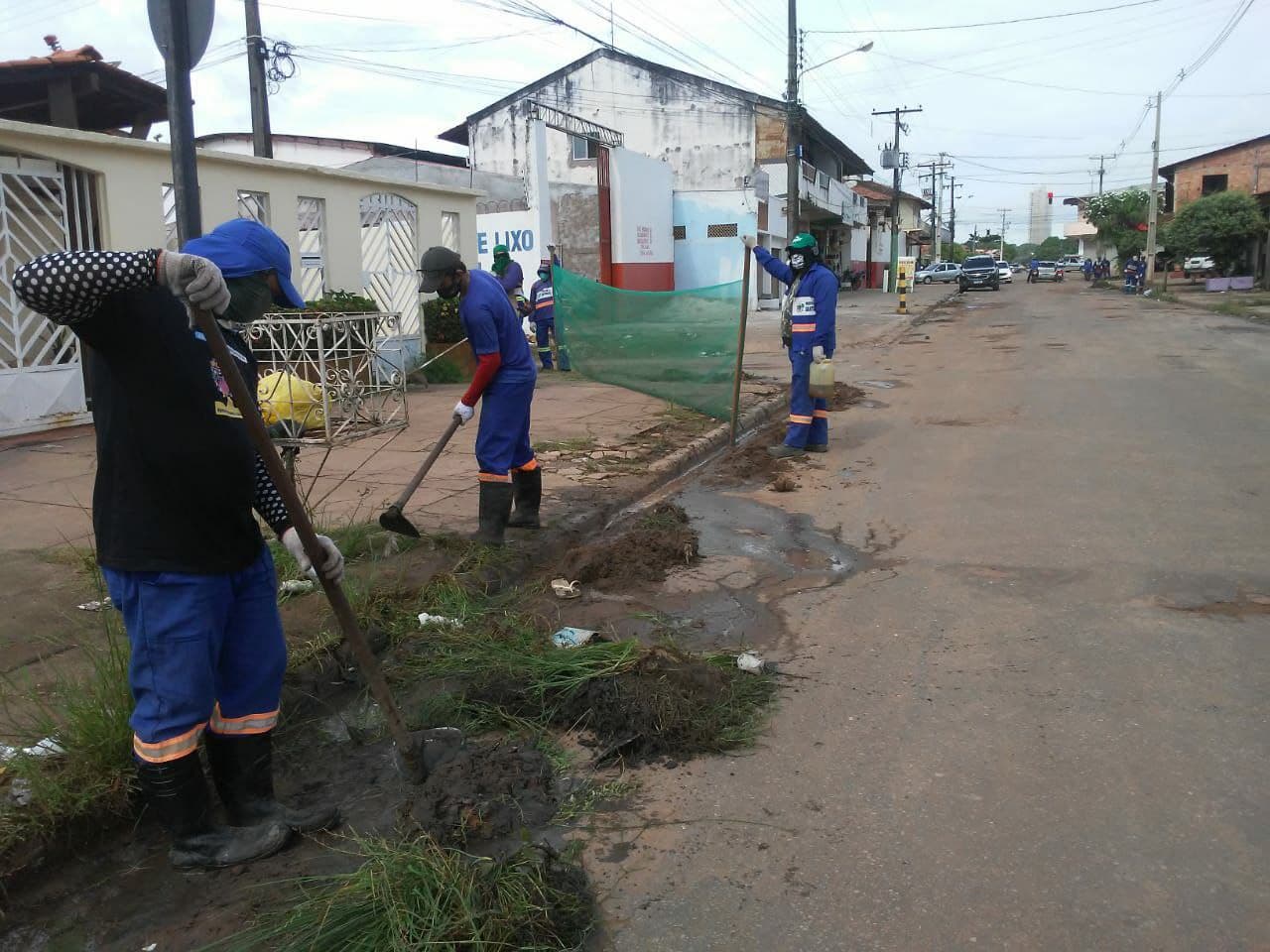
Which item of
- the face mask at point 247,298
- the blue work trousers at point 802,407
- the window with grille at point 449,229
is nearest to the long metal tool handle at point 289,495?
the face mask at point 247,298

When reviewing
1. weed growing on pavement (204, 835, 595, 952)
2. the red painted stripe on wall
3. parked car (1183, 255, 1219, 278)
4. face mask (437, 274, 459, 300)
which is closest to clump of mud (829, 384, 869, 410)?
face mask (437, 274, 459, 300)

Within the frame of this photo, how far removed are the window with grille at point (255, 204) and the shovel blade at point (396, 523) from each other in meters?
7.13

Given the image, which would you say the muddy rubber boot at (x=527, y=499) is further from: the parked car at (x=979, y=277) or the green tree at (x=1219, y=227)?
the parked car at (x=979, y=277)

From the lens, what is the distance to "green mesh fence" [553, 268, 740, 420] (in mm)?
10227

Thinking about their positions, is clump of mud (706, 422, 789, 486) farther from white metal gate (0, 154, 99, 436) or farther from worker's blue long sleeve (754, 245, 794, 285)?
white metal gate (0, 154, 99, 436)

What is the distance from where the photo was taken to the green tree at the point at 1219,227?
3412 cm

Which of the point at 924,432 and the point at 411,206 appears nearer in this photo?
the point at 924,432

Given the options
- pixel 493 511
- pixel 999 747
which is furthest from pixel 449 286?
pixel 999 747

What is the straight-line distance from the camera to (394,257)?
14.2m

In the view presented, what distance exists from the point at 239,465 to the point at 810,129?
35.5 meters

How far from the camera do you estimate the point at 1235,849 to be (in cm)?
277

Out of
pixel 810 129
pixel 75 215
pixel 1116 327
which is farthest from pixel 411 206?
pixel 810 129

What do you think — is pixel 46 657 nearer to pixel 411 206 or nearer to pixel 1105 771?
pixel 1105 771

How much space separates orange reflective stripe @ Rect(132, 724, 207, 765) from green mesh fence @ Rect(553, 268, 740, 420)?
7.90 metres
